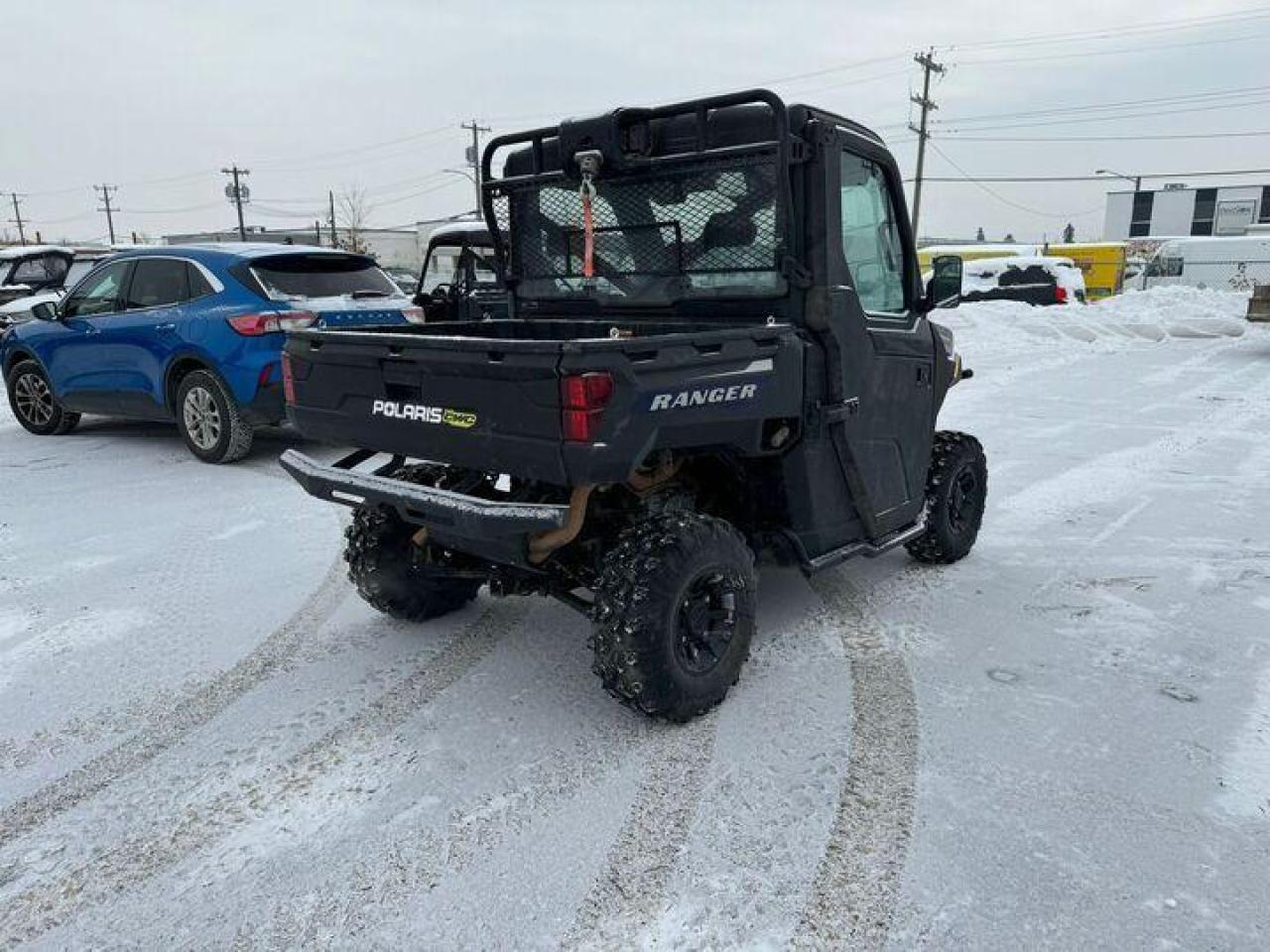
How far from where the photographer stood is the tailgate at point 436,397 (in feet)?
9.11

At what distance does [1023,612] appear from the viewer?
4191 millimetres

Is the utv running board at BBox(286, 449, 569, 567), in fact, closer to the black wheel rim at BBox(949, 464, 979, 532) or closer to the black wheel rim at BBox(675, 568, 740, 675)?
the black wheel rim at BBox(675, 568, 740, 675)

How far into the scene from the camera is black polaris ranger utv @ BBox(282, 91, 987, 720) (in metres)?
2.88

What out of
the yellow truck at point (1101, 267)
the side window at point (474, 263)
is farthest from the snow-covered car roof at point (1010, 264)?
the side window at point (474, 263)

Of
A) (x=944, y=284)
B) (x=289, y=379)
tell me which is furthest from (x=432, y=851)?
(x=944, y=284)

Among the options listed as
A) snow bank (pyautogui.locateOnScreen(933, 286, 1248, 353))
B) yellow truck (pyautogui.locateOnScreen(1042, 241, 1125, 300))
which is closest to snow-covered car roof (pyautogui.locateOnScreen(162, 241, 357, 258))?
snow bank (pyautogui.locateOnScreen(933, 286, 1248, 353))

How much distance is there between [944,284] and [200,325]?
5.49 meters

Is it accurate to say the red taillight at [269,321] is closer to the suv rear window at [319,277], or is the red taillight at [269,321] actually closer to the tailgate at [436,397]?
the suv rear window at [319,277]

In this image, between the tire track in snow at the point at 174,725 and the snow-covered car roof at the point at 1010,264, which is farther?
the snow-covered car roof at the point at 1010,264

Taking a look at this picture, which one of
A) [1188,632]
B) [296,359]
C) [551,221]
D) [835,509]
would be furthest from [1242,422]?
[296,359]

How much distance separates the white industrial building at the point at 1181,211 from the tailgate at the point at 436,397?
72848mm

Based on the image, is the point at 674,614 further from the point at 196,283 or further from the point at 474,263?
the point at 474,263

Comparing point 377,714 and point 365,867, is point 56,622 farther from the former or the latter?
point 365,867

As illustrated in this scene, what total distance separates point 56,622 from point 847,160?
158 inches
